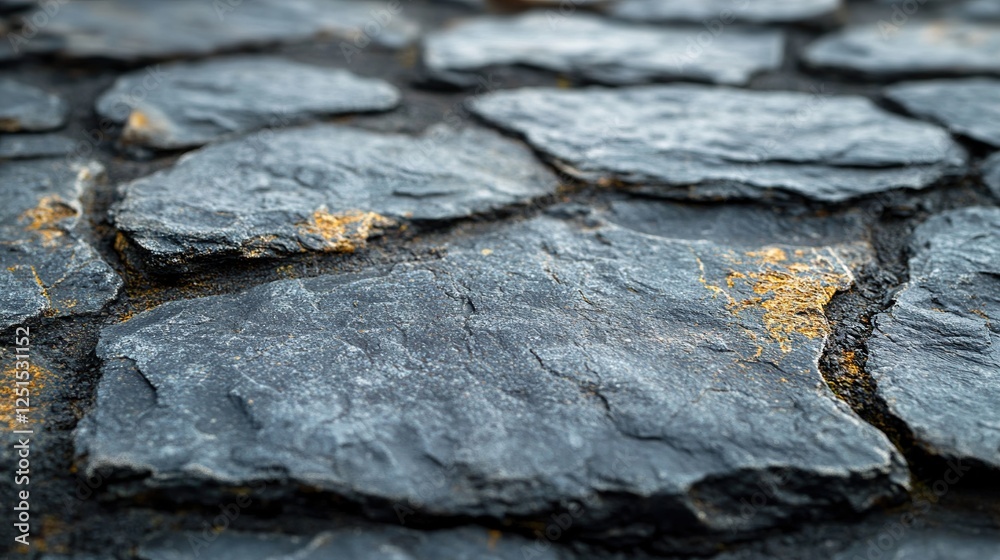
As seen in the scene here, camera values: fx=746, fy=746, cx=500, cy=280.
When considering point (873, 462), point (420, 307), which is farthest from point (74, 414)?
point (873, 462)

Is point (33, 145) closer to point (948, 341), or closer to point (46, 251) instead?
point (46, 251)

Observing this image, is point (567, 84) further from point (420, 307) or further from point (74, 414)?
point (74, 414)

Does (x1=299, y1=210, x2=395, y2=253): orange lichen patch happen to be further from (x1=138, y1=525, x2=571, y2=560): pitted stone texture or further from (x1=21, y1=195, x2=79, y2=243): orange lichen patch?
(x1=138, y1=525, x2=571, y2=560): pitted stone texture

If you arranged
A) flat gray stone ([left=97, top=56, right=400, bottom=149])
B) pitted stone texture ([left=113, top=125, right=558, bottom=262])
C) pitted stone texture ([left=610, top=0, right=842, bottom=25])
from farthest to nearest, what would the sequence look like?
pitted stone texture ([left=610, top=0, right=842, bottom=25]), flat gray stone ([left=97, top=56, right=400, bottom=149]), pitted stone texture ([left=113, top=125, right=558, bottom=262])

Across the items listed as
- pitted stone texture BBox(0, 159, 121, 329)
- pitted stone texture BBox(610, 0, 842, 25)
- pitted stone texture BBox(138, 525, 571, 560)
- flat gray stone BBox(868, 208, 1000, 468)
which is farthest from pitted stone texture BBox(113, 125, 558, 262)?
pitted stone texture BBox(610, 0, 842, 25)

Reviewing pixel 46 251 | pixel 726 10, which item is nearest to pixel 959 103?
pixel 726 10
